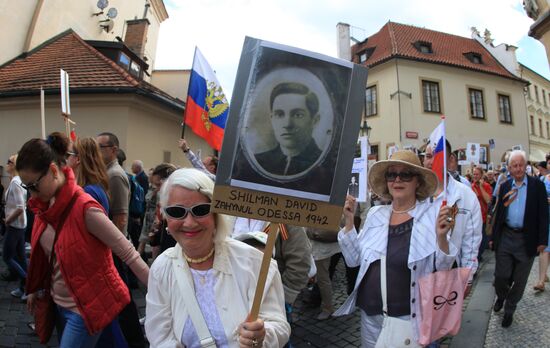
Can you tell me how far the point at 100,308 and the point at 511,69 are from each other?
35.4 meters

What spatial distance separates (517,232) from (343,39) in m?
27.4

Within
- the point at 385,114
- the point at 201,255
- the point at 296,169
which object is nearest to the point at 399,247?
the point at 296,169

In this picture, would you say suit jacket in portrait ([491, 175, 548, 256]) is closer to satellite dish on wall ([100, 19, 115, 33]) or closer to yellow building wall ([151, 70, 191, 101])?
yellow building wall ([151, 70, 191, 101])

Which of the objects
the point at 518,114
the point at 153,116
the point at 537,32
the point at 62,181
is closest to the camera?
the point at 62,181

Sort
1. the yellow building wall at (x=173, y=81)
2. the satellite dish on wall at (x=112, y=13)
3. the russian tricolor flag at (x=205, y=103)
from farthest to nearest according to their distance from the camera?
1. the satellite dish on wall at (x=112, y=13)
2. the yellow building wall at (x=173, y=81)
3. the russian tricolor flag at (x=205, y=103)

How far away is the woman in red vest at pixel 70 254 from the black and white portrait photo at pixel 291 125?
1.35 metres

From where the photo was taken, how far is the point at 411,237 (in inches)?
92.6

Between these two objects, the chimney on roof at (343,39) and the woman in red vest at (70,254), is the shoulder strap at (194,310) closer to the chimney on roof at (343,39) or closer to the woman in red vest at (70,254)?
the woman in red vest at (70,254)

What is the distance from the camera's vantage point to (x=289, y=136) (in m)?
1.57

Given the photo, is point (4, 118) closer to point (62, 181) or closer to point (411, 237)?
point (62, 181)

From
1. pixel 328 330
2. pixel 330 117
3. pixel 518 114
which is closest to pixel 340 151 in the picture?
pixel 330 117

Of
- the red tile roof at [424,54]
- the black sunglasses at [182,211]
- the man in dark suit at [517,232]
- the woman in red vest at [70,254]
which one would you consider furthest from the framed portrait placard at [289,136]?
the red tile roof at [424,54]

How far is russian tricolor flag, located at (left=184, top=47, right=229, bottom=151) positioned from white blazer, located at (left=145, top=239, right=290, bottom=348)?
3437mm

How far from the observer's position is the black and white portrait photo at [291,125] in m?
1.52
